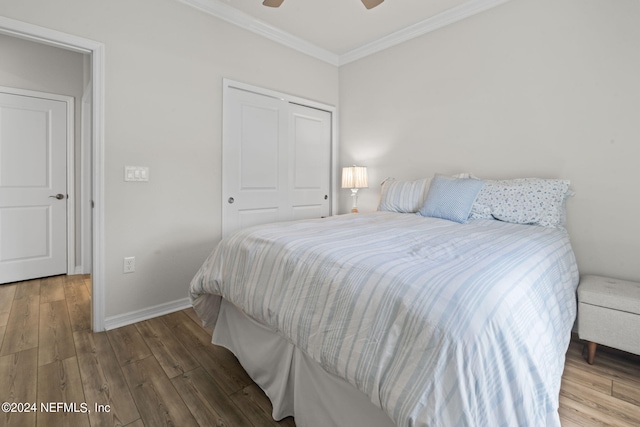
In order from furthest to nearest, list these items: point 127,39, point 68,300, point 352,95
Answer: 1. point 352,95
2. point 68,300
3. point 127,39

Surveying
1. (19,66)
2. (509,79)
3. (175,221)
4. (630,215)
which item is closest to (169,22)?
(175,221)

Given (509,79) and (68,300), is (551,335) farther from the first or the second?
(68,300)

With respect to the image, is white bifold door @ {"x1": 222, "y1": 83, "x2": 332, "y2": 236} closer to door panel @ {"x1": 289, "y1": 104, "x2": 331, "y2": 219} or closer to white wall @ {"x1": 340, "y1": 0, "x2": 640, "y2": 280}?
door panel @ {"x1": 289, "y1": 104, "x2": 331, "y2": 219}

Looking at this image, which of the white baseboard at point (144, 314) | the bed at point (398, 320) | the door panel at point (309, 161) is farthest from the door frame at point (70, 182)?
the bed at point (398, 320)

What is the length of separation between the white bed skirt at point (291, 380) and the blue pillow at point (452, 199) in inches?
59.8

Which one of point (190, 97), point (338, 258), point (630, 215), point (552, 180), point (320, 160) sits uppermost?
point (190, 97)

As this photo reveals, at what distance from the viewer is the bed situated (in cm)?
→ 81

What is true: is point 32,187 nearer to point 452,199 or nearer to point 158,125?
point 158,125

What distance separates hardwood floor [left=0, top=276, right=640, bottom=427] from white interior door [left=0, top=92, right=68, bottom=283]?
114cm

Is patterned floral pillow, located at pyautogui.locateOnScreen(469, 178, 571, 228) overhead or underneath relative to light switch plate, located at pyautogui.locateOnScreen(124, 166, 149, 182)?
underneath

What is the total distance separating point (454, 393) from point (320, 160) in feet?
10.5

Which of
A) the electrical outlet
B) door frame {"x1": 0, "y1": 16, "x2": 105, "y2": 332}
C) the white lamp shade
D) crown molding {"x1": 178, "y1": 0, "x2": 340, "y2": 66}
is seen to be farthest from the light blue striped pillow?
door frame {"x1": 0, "y1": 16, "x2": 105, "y2": 332}

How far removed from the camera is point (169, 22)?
2469 mm

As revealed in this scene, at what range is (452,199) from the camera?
7.58ft
